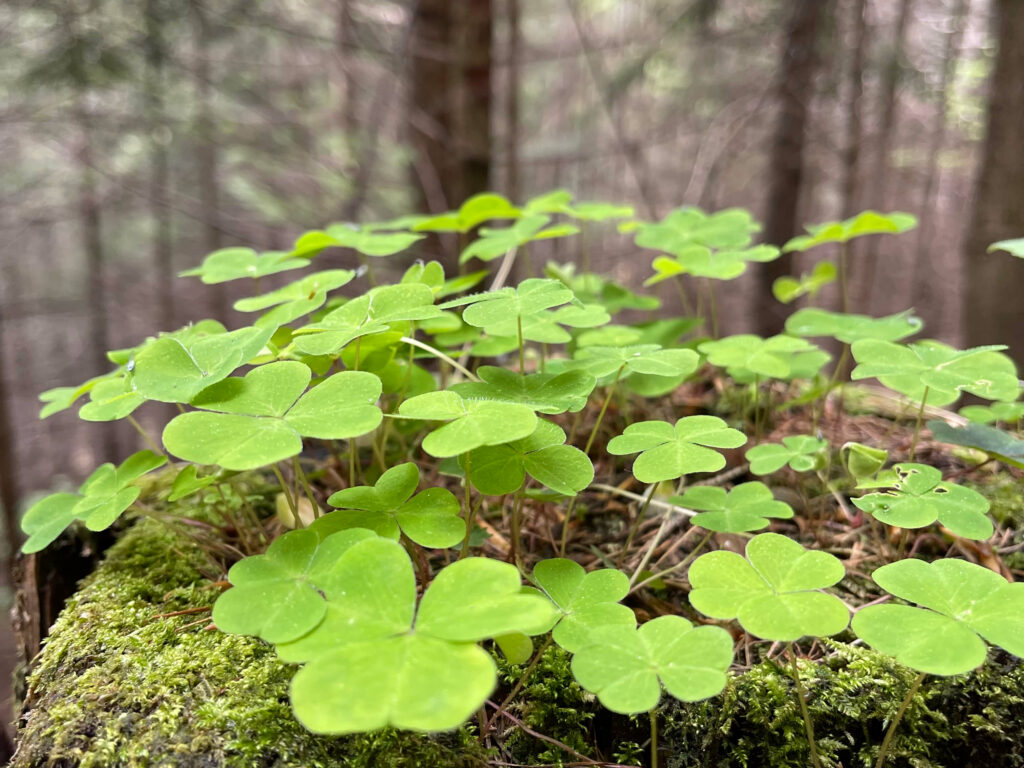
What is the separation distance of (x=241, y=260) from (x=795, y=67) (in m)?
5.15

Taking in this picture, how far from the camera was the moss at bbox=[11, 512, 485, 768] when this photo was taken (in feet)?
3.06

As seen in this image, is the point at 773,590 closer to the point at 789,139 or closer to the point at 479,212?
the point at 479,212

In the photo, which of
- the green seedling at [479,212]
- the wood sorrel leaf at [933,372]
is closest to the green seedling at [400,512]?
the wood sorrel leaf at [933,372]

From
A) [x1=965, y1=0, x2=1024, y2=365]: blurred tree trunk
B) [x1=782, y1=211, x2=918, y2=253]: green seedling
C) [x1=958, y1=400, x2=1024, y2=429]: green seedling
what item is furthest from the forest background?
[x1=958, y1=400, x2=1024, y2=429]: green seedling

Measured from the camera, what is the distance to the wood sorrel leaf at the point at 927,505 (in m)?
1.14

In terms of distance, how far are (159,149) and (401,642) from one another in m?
7.53

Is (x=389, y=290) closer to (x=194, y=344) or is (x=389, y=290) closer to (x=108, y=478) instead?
(x=194, y=344)

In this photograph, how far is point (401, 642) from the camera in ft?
2.53

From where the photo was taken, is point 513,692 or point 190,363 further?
point 190,363

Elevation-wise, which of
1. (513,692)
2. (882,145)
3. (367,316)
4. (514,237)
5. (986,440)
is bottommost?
(513,692)

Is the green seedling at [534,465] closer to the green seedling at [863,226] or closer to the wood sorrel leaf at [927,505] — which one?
the wood sorrel leaf at [927,505]

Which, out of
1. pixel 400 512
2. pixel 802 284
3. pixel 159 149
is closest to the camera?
pixel 400 512

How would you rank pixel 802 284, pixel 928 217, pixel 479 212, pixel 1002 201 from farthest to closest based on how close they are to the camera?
pixel 928 217 → pixel 1002 201 → pixel 802 284 → pixel 479 212

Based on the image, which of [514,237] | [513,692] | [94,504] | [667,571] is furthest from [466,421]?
[514,237]
